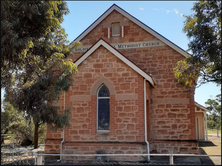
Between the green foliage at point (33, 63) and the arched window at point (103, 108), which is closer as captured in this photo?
the green foliage at point (33, 63)

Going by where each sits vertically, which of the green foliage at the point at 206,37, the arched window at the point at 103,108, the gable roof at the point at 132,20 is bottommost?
the arched window at the point at 103,108

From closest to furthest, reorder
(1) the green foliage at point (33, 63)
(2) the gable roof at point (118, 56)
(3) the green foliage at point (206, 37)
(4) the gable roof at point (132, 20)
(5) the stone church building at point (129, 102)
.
A: (1) the green foliage at point (33, 63) < (3) the green foliage at point (206, 37) < (5) the stone church building at point (129, 102) < (2) the gable roof at point (118, 56) < (4) the gable roof at point (132, 20)

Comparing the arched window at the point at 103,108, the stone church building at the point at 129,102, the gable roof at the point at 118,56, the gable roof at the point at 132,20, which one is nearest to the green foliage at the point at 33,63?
the gable roof at the point at 118,56

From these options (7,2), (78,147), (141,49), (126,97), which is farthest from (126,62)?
(7,2)

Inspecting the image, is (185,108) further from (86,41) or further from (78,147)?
(86,41)

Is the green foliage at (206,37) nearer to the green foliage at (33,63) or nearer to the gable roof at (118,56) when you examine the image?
the gable roof at (118,56)

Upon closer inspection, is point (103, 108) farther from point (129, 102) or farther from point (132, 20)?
point (132, 20)

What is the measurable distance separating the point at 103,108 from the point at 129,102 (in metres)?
1.39

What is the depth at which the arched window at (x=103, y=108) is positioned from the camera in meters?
12.6

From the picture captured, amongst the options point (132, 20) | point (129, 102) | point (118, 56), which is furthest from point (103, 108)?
point (132, 20)

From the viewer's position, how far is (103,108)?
41.8ft

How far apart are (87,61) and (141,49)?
4342 mm

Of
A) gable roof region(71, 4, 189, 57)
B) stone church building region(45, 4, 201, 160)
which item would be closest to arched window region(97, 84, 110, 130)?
stone church building region(45, 4, 201, 160)

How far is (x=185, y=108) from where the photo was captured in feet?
47.4
